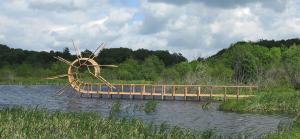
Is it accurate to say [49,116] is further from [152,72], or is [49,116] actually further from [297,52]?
[152,72]

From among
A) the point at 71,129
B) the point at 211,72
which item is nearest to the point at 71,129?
the point at 71,129

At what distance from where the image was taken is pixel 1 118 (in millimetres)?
20859

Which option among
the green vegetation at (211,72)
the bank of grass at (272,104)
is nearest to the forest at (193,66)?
the green vegetation at (211,72)

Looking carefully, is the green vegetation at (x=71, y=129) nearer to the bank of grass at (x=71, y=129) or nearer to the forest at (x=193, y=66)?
the bank of grass at (x=71, y=129)

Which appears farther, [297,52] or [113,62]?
[113,62]

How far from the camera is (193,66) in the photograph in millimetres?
108625

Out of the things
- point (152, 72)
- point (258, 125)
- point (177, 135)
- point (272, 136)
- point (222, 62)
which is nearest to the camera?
point (177, 135)

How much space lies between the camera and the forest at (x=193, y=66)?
6681 centimetres

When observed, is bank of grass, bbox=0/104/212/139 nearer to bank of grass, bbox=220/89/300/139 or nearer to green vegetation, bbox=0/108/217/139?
green vegetation, bbox=0/108/217/139

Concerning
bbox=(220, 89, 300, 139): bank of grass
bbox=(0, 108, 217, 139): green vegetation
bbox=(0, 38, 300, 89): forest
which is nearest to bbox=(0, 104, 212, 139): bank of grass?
bbox=(0, 108, 217, 139): green vegetation

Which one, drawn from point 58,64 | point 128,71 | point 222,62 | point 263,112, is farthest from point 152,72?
point 263,112

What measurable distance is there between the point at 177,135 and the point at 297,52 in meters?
73.7

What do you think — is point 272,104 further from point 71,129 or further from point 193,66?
point 193,66

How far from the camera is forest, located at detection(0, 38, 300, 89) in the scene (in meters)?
66.8
